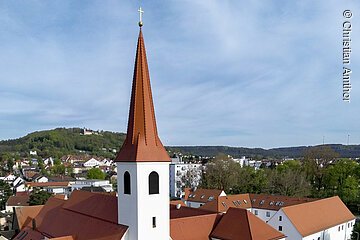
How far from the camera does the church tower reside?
67.2 ft

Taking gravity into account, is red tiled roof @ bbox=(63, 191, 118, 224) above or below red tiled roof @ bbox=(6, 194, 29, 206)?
above

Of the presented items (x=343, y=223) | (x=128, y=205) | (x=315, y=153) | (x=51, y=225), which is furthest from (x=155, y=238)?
(x=315, y=153)

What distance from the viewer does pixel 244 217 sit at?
28.0 metres

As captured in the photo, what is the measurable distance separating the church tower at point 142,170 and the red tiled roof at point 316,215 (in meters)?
20.0

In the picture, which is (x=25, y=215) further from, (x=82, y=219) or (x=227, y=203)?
(x=227, y=203)

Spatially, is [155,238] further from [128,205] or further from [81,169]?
[81,169]

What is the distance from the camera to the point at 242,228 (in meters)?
27.3

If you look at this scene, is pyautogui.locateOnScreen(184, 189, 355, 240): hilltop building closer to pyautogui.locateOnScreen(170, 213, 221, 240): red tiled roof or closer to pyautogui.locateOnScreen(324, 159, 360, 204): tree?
pyautogui.locateOnScreen(170, 213, 221, 240): red tiled roof

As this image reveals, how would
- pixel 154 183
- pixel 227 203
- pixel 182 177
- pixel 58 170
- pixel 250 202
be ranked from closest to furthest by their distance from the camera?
pixel 154 183, pixel 227 203, pixel 250 202, pixel 182 177, pixel 58 170

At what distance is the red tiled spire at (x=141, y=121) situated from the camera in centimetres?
2092

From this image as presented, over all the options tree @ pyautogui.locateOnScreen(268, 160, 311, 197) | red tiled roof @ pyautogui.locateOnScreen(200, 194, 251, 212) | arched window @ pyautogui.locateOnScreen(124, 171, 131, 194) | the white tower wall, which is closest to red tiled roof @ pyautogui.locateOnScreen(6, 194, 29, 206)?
red tiled roof @ pyautogui.locateOnScreen(200, 194, 251, 212)

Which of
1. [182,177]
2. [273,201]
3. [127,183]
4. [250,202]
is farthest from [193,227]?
[182,177]

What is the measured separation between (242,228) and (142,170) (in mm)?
11320

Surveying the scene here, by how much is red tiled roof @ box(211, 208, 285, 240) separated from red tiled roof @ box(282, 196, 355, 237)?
941 cm
